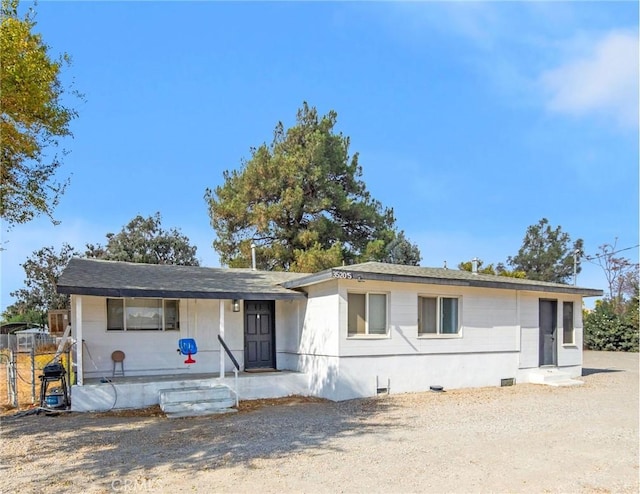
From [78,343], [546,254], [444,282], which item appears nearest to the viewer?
[78,343]

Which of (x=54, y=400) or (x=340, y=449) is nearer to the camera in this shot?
(x=340, y=449)

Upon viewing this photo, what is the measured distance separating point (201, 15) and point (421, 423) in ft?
29.9

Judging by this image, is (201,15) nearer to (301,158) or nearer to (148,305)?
(148,305)

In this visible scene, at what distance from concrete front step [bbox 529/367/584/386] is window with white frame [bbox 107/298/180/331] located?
378 inches

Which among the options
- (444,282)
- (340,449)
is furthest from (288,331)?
(340,449)

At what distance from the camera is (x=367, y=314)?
11.3 meters

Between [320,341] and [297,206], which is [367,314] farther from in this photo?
[297,206]

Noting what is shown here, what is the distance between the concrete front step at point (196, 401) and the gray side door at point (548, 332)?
9095 mm

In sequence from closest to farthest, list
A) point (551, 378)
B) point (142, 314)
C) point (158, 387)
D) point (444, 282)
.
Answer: point (158, 387) → point (444, 282) → point (142, 314) → point (551, 378)

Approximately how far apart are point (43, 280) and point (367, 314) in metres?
31.0

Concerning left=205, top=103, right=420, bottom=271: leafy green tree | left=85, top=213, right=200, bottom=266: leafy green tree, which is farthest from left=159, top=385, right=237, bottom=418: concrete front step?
left=85, top=213, right=200, bottom=266: leafy green tree

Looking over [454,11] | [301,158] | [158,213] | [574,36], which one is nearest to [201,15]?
[454,11]

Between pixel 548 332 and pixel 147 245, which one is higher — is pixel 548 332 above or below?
below

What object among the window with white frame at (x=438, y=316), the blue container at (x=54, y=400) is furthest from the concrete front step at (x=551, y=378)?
the blue container at (x=54, y=400)
